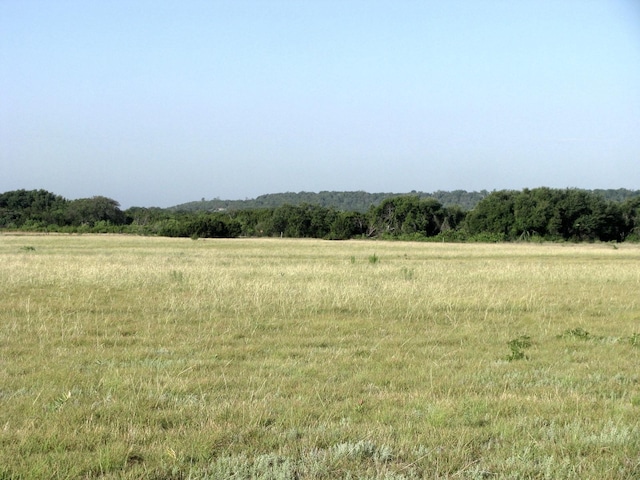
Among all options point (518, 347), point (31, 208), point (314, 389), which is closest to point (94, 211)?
point (31, 208)

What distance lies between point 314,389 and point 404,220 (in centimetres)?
10943

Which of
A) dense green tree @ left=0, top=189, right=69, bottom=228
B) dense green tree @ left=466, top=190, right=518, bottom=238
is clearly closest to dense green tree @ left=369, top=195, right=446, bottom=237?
dense green tree @ left=466, top=190, right=518, bottom=238

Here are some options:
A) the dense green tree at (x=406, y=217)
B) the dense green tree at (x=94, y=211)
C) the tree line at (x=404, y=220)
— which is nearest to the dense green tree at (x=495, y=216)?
the tree line at (x=404, y=220)

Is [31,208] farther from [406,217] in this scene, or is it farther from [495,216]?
[495,216]

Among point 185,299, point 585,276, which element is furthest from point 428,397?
point 585,276

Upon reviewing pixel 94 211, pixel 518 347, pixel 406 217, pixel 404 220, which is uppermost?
pixel 94 211

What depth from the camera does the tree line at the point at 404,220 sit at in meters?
99.9

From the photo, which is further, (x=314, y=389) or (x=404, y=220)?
(x=404, y=220)

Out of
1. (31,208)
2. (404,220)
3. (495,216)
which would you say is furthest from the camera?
(31,208)

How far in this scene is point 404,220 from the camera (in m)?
115

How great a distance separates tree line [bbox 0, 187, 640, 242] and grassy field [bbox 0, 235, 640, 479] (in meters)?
78.8

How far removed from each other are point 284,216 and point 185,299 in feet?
338

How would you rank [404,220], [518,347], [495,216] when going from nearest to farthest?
[518,347] < [495,216] < [404,220]

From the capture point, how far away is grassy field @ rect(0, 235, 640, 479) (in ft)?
16.1
